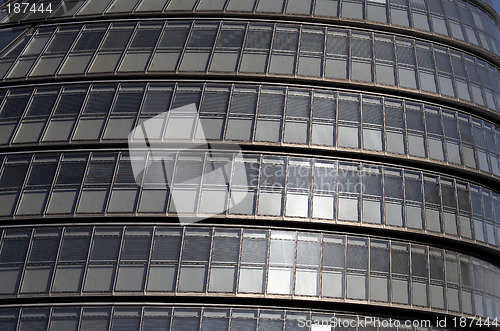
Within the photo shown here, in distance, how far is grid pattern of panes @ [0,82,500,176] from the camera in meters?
30.3

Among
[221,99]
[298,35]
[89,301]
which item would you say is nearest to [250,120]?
[221,99]

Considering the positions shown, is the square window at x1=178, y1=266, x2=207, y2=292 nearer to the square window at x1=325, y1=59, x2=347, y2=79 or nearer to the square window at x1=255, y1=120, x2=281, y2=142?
the square window at x1=255, y1=120, x2=281, y2=142

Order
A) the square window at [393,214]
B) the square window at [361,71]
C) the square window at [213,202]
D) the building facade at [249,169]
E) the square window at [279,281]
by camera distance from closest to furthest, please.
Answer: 1. the square window at [279,281]
2. the building facade at [249,169]
3. the square window at [213,202]
4. the square window at [393,214]
5. the square window at [361,71]

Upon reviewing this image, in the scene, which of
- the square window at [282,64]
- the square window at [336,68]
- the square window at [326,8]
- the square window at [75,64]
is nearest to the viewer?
the square window at [282,64]

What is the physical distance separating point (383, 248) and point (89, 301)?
9.78 metres

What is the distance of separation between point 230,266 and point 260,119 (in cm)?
563

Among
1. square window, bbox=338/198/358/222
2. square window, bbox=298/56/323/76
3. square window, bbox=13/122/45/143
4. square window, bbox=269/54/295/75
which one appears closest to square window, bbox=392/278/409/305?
square window, bbox=338/198/358/222

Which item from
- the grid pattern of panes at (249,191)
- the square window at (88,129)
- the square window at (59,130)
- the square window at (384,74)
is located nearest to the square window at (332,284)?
the grid pattern of panes at (249,191)

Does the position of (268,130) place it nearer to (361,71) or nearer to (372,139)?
(372,139)

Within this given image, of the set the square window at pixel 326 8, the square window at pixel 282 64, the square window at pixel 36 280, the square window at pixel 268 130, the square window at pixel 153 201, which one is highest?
the square window at pixel 326 8

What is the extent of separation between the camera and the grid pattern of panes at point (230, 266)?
1089 inches

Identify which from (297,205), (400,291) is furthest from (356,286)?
(297,205)

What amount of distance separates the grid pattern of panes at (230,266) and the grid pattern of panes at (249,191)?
0.74m

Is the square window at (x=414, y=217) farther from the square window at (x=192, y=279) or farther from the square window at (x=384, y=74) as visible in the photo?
the square window at (x=192, y=279)
